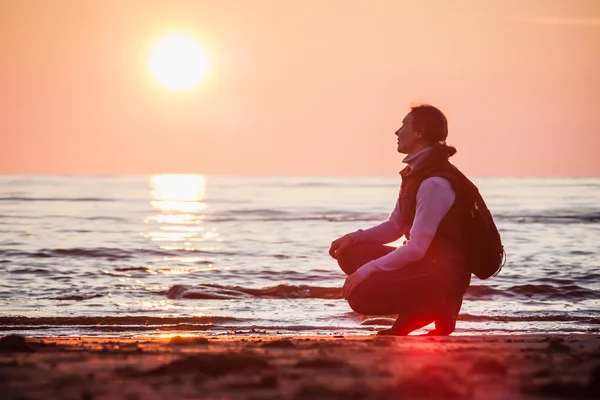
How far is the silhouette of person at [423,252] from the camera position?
6129 mm

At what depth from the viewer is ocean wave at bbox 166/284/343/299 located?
42.4 ft

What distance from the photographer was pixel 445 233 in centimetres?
633

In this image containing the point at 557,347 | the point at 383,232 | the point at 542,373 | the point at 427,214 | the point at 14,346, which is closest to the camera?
the point at 542,373

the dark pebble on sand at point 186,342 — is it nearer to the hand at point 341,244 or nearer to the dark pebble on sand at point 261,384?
the hand at point 341,244

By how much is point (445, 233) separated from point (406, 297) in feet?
1.70

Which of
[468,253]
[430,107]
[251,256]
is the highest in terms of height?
[430,107]

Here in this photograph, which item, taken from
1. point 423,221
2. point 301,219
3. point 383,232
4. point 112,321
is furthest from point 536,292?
point 301,219

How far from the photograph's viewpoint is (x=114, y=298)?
1285cm

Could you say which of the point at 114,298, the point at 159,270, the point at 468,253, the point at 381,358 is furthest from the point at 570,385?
the point at 159,270

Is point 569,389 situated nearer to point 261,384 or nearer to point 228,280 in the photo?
point 261,384

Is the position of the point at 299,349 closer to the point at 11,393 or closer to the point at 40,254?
the point at 11,393

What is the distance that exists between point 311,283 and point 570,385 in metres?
11.3

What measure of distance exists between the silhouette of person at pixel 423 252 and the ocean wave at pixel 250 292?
Answer: 6.56 meters

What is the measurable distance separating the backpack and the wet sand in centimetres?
86
